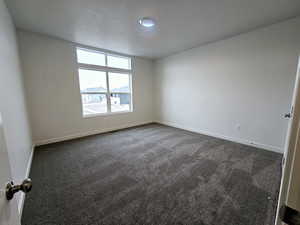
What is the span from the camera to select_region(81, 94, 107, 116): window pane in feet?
12.4

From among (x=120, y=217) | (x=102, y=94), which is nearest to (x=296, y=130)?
(x=120, y=217)

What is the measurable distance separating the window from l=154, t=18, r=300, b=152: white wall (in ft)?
5.64

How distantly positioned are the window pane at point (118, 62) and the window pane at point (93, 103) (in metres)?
1.05

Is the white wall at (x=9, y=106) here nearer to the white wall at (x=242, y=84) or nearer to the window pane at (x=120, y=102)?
the window pane at (x=120, y=102)

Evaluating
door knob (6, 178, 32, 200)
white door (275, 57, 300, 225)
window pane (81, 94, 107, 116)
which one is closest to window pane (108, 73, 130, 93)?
window pane (81, 94, 107, 116)

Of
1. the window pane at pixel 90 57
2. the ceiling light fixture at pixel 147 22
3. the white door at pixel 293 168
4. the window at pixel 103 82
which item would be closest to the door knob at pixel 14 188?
the white door at pixel 293 168

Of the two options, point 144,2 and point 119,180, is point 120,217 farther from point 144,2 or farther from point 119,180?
point 144,2

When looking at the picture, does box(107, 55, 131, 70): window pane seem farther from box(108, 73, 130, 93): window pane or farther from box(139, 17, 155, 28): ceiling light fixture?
box(139, 17, 155, 28): ceiling light fixture

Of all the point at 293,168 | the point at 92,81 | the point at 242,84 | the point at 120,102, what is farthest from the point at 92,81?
the point at 293,168

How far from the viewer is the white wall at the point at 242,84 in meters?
2.50

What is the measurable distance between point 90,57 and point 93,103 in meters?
1.30

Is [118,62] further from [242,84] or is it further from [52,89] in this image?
[242,84]

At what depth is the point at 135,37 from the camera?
3.06 metres

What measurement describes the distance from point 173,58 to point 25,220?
473 cm
